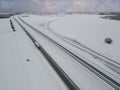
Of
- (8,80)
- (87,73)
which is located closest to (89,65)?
(87,73)

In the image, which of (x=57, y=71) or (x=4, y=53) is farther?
(x=4, y=53)

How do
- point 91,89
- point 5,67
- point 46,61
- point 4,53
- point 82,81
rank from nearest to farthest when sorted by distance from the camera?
point 91,89 < point 82,81 < point 5,67 < point 46,61 < point 4,53

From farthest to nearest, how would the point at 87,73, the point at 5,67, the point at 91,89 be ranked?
the point at 5,67, the point at 87,73, the point at 91,89

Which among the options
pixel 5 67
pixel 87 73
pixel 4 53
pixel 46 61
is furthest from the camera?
pixel 4 53

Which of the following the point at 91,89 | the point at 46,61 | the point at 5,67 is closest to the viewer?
the point at 91,89

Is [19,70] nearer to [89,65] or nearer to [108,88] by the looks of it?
[89,65]

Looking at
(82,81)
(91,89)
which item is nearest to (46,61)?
(82,81)

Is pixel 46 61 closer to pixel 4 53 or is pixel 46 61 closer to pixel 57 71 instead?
pixel 57 71

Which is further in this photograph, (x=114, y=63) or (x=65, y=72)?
(x=114, y=63)
